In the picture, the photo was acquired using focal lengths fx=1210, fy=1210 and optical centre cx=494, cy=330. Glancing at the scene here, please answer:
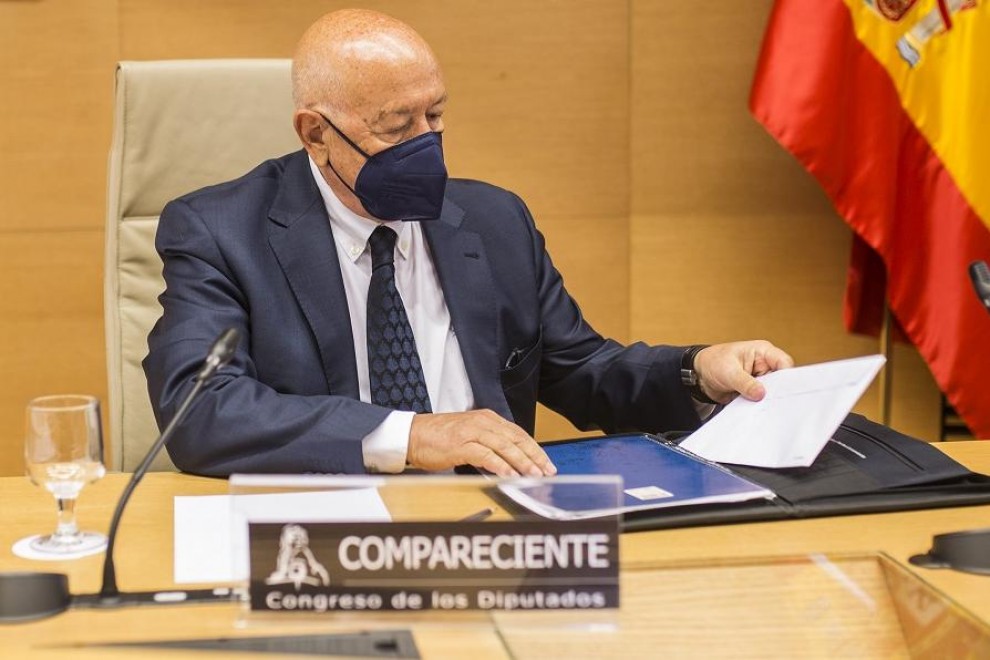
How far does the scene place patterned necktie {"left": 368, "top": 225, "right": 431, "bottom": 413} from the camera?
1.83 metres

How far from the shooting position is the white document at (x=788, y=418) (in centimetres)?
145

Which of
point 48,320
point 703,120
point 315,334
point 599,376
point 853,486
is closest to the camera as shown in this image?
point 853,486

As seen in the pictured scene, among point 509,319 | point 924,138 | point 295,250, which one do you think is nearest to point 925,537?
point 509,319

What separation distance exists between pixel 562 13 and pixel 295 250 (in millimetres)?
1476

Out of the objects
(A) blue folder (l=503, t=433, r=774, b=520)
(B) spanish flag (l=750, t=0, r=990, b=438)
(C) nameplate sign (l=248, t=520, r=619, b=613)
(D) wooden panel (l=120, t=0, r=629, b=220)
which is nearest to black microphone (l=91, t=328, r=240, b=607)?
(C) nameplate sign (l=248, t=520, r=619, b=613)

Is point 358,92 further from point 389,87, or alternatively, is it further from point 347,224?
point 347,224

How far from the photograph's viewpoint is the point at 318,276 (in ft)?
5.98

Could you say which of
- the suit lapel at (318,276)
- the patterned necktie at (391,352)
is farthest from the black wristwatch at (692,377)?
the suit lapel at (318,276)

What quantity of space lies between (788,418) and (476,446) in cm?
41

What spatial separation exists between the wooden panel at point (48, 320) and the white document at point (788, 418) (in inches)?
75.3

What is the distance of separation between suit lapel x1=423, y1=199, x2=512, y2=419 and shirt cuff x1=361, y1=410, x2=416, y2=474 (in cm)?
41

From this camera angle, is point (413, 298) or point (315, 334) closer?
point (315, 334)

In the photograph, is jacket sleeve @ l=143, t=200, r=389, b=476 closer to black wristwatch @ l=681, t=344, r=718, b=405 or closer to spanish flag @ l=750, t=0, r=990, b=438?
black wristwatch @ l=681, t=344, r=718, b=405

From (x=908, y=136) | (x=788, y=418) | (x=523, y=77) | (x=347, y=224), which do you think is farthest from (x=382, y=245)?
(x=908, y=136)
